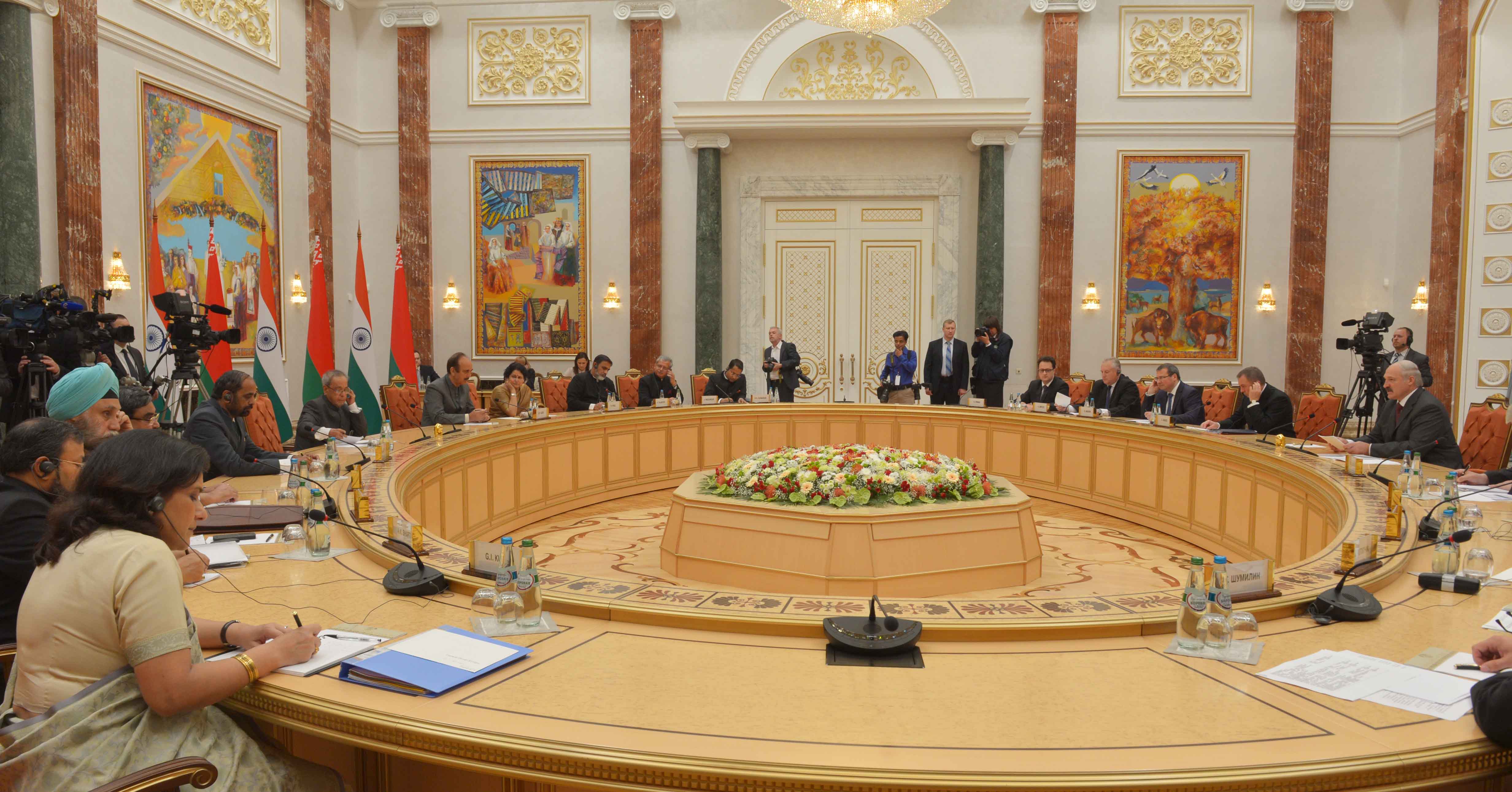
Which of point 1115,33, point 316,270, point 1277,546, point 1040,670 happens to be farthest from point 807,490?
point 1115,33

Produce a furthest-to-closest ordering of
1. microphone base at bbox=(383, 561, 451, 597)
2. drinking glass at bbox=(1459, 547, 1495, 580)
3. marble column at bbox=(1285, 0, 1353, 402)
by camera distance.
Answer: marble column at bbox=(1285, 0, 1353, 402) → drinking glass at bbox=(1459, 547, 1495, 580) → microphone base at bbox=(383, 561, 451, 597)

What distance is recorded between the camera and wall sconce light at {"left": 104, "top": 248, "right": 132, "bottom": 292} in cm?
768

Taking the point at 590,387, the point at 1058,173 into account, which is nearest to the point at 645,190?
the point at 590,387

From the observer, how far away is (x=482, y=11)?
11.7m

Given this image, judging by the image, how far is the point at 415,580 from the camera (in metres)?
2.55

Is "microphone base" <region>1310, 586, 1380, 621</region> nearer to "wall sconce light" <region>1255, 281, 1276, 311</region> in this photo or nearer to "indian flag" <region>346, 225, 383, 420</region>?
"indian flag" <region>346, 225, 383, 420</region>

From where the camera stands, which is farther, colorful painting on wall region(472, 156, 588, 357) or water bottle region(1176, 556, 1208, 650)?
colorful painting on wall region(472, 156, 588, 357)

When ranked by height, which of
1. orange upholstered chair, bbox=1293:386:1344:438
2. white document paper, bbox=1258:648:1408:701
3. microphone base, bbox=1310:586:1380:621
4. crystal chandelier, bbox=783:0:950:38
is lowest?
white document paper, bbox=1258:648:1408:701

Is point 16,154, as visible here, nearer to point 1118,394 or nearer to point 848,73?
point 848,73

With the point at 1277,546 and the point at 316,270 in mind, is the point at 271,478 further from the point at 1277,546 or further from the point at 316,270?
the point at 1277,546

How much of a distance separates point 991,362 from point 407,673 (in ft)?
27.0

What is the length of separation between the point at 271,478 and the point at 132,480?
9.76 feet

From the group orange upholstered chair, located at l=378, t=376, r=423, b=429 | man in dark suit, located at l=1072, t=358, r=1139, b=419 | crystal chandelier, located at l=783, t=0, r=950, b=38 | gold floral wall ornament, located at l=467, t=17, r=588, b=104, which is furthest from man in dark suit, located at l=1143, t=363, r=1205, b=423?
gold floral wall ornament, located at l=467, t=17, r=588, b=104

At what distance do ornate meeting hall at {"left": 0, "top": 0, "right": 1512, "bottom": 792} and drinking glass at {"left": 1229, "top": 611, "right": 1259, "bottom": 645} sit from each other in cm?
3
